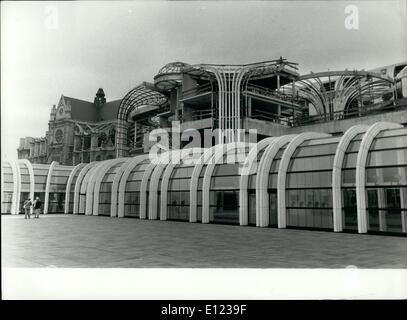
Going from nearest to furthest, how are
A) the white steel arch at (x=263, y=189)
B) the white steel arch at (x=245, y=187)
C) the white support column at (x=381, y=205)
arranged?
1. the white support column at (x=381, y=205)
2. the white steel arch at (x=263, y=189)
3. the white steel arch at (x=245, y=187)

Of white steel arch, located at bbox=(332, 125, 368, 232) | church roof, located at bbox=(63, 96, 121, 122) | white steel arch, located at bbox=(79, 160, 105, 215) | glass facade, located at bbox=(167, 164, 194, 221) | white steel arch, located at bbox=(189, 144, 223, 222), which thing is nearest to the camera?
white steel arch, located at bbox=(332, 125, 368, 232)

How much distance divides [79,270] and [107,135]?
94738 mm

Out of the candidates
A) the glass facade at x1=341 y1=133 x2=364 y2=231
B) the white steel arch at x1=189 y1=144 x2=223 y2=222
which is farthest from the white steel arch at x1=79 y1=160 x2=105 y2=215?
the glass facade at x1=341 y1=133 x2=364 y2=231

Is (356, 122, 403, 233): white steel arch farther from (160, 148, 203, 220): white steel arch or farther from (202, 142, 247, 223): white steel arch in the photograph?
(160, 148, 203, 220): white steel arch

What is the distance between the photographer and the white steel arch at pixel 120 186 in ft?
115

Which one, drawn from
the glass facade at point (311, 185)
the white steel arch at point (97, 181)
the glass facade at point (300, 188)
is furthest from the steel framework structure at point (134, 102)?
the glass facade at point (311, 185)

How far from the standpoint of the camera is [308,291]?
8.53 meters

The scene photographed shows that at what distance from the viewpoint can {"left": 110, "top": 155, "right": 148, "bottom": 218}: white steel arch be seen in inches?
1379

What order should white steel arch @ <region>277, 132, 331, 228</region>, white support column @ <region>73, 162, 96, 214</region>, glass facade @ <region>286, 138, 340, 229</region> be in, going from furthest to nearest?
white support column @ <region>73, 162, 96, 214</region> → white steel arch @ <region>277, 132, 331, 228</region> → glass facade @ <region>286, 138, 340, 229</region>

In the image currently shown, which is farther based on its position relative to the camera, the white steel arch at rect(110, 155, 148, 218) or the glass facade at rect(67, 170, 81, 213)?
the glass facade at rect(67, 170, 81, 213)

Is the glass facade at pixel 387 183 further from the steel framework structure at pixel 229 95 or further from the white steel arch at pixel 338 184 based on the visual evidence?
the steel framework structure at pixel 229 95

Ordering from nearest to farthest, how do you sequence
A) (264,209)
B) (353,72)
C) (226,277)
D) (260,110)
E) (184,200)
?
(226,277) → (264,209) → (184,200) → (353,72) → (260,110)
